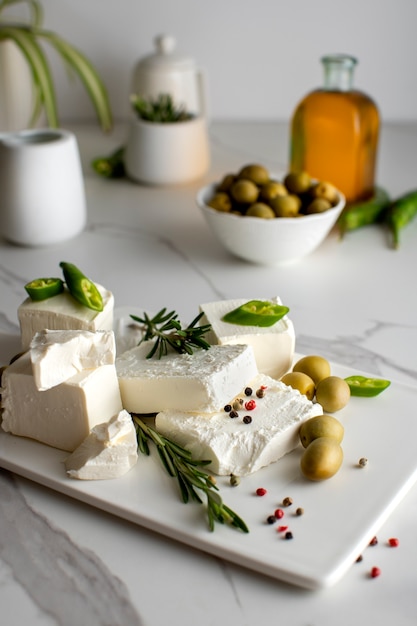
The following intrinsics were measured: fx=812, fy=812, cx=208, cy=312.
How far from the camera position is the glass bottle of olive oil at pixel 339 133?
1680 millimetres

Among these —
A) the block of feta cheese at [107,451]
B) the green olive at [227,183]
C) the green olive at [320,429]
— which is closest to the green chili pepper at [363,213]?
the green olive at [227,183]

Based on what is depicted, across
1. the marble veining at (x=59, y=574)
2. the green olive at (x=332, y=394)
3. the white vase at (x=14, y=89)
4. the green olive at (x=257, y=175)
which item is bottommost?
the marble veining at (x=59, y=574)

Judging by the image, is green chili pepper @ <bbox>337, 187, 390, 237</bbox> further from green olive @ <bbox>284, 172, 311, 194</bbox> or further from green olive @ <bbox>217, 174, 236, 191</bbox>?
green olive @ <bbox>217, 174, 236, 191</bbox>

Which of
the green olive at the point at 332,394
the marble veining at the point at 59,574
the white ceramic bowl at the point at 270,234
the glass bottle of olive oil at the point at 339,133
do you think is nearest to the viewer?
the marble veining at the point at 59,574

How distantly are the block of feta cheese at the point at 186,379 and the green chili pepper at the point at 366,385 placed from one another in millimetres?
147

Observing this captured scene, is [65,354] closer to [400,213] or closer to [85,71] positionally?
[400,213]

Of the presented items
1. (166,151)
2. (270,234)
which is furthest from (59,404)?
(166,151)

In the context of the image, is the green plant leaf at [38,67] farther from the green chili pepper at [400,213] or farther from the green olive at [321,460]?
the green olive at [321,460]

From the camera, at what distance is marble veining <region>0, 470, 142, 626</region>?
2.58 ft

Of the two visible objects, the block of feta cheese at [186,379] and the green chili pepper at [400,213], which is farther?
the green chili pepper at [400,213]

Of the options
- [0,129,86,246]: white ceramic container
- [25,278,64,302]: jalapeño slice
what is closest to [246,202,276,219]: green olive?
[0,129,86,246]: white ceramic container

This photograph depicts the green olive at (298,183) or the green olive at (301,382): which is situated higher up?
the green olive at (298,183)

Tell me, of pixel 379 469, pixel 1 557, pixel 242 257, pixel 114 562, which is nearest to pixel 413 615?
pixel 379 469

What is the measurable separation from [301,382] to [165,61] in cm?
120
